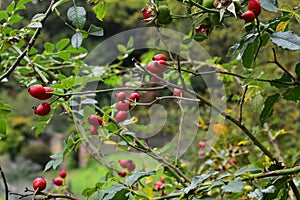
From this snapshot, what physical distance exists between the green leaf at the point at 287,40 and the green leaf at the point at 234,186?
0.19 metres

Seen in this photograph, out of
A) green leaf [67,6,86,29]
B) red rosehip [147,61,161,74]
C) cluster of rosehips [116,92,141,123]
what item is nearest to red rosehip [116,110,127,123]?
cluster of rosehips [116,92,141,123]

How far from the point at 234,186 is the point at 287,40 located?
207 mm

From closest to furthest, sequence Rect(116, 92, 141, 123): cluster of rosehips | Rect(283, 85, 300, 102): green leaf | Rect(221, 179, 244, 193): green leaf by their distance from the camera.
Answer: Rect(221, 179, 244, 193): green leaf → Rect(283, 85, 300, 102): green leaf → Rect(116, 92, 141, 123): cluster of rosehips

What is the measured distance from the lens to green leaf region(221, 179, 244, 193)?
56 centimetres

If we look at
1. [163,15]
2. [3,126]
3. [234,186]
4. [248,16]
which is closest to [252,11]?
[248,16]

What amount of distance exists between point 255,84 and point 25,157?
7708 millimetres

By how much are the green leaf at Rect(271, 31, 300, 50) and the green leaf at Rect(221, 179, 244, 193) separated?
19 centimetres

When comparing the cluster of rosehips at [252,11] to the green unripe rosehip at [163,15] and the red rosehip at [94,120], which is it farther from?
the red rosehip at [94,120]

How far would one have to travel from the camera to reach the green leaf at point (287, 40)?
0.57 meters

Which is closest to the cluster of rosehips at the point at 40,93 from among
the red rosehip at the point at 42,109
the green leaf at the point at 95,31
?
the red rosehip at the point at 42,109

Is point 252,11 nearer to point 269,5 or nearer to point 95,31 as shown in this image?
point 269,5

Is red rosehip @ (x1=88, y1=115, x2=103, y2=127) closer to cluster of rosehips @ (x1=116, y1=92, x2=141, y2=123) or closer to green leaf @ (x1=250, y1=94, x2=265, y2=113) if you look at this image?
cluster of rosehips @ (x1=116, y1=92, x2=141, y2=123)

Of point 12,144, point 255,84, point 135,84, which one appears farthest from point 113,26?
point 255,84

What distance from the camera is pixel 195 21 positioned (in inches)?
26.5
